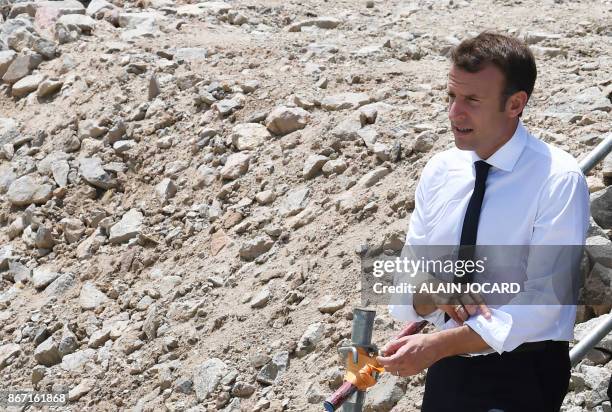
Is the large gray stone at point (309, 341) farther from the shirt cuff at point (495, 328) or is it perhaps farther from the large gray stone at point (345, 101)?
A: the shirt cuff at point (495, 328)

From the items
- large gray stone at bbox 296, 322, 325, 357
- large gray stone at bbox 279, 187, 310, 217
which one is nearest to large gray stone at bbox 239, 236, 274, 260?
large gray stone at bbox 279, 187, 310, 217

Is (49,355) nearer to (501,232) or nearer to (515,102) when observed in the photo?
(501,232)

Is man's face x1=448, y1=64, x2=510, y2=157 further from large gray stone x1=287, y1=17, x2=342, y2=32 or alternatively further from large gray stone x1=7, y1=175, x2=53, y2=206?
large gray stone x1=287, y1=17, x2=342, y2=32

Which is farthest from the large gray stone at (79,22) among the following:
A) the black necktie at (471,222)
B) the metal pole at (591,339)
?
the black necktie at (471,222)

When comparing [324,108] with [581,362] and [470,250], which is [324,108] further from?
[470,250]

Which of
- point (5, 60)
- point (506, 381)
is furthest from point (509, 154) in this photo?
point (5, 60)

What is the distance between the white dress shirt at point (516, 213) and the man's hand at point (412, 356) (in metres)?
0.13

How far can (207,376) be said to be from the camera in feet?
17.8

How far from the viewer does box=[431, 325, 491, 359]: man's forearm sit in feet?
9.80

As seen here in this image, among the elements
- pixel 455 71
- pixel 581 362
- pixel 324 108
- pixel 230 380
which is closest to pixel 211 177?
pixel 324 108

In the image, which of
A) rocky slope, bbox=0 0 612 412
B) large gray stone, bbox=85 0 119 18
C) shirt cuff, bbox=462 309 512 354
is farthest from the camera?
large gray stone, bbox=85 0 119 18

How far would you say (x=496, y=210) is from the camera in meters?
3.11

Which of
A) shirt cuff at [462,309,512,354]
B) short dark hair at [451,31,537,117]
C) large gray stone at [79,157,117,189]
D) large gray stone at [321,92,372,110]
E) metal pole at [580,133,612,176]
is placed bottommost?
large gray stone at [79,157,117,189]

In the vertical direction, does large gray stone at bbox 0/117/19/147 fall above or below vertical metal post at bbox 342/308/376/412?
below
